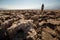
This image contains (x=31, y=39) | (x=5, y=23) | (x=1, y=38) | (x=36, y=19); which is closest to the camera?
(x=31, y=39)

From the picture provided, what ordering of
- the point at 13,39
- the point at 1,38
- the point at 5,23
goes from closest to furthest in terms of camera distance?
the point at 13,39, the point at 1,38, the point at 5,23

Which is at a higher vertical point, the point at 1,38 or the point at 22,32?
the point at 22,32

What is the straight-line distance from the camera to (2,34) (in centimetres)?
1542

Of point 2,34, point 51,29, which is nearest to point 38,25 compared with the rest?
point 51,29

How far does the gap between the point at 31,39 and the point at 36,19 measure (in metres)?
7.14

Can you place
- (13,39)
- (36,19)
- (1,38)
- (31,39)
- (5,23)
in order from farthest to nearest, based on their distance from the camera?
(36,19), (5,23), (1,38), (13,39), (31,39)

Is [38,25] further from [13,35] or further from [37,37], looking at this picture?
[13,35]

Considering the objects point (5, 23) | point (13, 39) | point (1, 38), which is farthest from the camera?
point (5, 23)

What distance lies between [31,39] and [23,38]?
116 centimetres

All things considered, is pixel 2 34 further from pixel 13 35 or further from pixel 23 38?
pixel 23 38

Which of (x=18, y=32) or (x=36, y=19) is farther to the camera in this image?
(x=36, y=19)

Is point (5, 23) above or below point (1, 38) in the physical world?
above

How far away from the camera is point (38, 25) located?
17.1m

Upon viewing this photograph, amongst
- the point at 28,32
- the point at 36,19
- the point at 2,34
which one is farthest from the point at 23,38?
the point at 36,19
